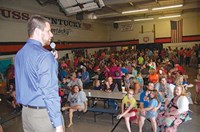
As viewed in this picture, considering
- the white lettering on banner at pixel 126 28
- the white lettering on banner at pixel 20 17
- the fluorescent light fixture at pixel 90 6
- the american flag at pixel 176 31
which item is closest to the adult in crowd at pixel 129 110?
the fluorescent light fixture at pixel 90 6

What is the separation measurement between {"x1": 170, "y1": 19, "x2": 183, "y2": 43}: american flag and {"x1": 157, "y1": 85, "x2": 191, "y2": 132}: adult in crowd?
17793 millimetres

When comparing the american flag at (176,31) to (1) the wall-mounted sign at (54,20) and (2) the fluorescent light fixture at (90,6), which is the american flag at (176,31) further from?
(2) the fluorescent light fixture at (90,6)

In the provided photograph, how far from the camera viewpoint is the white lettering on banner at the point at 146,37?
21531 millimetres

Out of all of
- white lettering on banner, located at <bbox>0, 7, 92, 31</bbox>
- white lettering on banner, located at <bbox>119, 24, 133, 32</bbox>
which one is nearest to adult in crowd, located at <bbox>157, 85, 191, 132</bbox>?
white lettering on banner, located at <bbox>0, 7, 92, 31</bbox>

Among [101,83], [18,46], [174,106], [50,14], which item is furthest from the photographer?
[50,14]

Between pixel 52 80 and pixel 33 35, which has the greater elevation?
pixel 33 35

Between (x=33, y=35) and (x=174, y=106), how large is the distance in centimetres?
328

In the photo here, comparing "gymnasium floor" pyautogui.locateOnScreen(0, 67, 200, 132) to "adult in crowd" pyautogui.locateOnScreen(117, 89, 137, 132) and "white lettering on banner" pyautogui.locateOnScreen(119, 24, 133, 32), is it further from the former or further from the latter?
"white lettering on banner" pyautogui.locateOnScreen(119, 24, 133, 32)

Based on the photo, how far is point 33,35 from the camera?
1.65m

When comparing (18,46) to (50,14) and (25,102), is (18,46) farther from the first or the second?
(25,102)

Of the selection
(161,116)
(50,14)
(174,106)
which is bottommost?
(161,116)

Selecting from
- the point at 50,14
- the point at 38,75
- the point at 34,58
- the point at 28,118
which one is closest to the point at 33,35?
the point at 34,58

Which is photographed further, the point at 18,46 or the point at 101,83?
the point at 18,46

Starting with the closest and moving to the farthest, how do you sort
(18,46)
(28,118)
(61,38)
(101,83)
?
(28,118) → (101,83) → (18,46) → (61,38)
